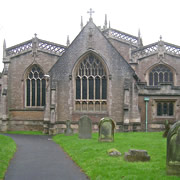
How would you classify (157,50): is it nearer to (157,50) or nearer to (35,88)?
(157,50)

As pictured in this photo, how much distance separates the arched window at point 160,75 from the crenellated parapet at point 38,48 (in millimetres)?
10029

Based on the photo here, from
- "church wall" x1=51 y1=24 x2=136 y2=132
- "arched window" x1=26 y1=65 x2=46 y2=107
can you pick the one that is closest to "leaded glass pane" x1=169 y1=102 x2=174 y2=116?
"church wall" x1=51 y1=24 x2=136 y2=132

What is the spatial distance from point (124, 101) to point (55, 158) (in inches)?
538

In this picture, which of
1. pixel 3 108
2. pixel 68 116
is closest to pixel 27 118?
pixel 3 108

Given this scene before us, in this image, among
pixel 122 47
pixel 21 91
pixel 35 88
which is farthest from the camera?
pixel 122 47

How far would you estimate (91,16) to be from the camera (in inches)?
1065

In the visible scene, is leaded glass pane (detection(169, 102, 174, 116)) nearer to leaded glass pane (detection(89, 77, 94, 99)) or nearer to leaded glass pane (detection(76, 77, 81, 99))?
leaded glass pane (detection(89, 77, 94, 99))

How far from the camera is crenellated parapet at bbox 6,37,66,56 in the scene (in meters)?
30.9

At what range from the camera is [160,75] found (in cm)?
3253

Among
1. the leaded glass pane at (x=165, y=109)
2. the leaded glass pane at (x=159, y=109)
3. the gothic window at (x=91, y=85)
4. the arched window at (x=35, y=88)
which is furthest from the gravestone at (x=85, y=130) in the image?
the arched window at (x=35, y=88)

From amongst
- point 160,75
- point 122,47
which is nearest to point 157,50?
point 160,75

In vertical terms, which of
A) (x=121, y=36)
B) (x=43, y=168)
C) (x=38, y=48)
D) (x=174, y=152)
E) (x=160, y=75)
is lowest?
(x=43, y=168)

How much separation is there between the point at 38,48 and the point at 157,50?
41.2 feet

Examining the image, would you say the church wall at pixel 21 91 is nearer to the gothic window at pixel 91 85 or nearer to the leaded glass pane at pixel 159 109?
the gothic window at pixel 91 85
